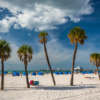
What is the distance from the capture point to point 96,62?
29.0m

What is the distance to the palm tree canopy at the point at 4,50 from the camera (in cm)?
1352

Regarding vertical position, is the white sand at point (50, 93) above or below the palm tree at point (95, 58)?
below

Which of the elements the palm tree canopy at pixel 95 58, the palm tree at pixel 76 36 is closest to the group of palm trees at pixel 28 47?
the palm tree at pixel 76 36

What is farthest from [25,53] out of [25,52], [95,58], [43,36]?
[95,58]

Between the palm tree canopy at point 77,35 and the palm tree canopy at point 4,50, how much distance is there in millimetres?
9752

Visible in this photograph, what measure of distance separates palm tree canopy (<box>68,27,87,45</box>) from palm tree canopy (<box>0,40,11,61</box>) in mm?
9752

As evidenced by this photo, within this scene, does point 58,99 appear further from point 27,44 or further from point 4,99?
point 27,44

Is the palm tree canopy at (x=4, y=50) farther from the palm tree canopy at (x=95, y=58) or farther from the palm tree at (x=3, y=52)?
the palm tree canopy at (x=95, y=58)

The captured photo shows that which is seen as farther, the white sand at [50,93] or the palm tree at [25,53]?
the palm tree at [25,53]

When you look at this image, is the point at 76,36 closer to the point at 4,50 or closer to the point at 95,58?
the point at 4,50

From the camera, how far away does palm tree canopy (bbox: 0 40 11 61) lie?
1352 cm

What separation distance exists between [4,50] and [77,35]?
423 inches

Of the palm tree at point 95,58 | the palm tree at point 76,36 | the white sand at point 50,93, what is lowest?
the white sand at point 50,93

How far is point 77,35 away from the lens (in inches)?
710
